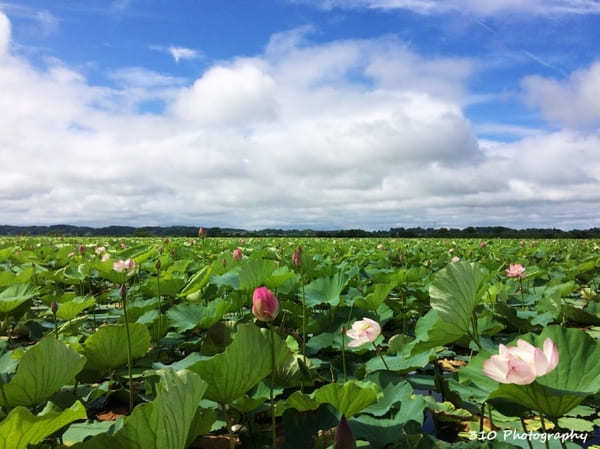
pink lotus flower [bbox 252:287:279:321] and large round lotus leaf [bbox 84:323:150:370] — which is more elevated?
pink lotus flower [bbox 252:287:279:321]

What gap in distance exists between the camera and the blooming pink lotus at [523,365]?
727mm

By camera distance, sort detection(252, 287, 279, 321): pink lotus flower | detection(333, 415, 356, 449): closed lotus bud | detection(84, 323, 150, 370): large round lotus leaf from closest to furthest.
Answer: detection(333, 415, 356, 449): closed lotus bud → detection(252, 287, 279, 321): pink lotus flower → detection(84, 323, 150, 370): large round lotus leaf

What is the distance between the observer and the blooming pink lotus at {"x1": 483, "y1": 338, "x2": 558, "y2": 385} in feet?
2.39

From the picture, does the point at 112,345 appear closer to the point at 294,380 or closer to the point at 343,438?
the point at 294,380

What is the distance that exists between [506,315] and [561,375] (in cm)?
125

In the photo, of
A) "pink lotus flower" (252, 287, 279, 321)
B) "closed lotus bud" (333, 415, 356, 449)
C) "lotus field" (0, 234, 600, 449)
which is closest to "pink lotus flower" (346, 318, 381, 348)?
"lotus field" (0, 234, 600, 449)

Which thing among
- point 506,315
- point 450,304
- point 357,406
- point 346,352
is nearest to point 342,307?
point 346,352

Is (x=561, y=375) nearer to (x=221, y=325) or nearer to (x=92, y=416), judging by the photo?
(x=221, y=325)

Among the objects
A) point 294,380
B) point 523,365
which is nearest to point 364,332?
point 294,380

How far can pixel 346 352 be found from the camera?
183 cm

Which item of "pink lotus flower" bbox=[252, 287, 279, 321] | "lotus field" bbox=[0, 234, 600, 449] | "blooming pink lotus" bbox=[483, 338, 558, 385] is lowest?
"lotus field" bbox=[0, 234, 600, 449]

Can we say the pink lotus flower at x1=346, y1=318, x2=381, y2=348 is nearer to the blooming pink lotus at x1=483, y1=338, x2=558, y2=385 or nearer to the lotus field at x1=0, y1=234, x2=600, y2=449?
the lotus field at x1=0, y1=234, x2=600, y2=449

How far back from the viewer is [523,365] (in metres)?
0.73

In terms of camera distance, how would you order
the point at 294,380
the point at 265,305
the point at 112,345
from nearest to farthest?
the point at 265,305, the point at 294,380, the point at 112,345
